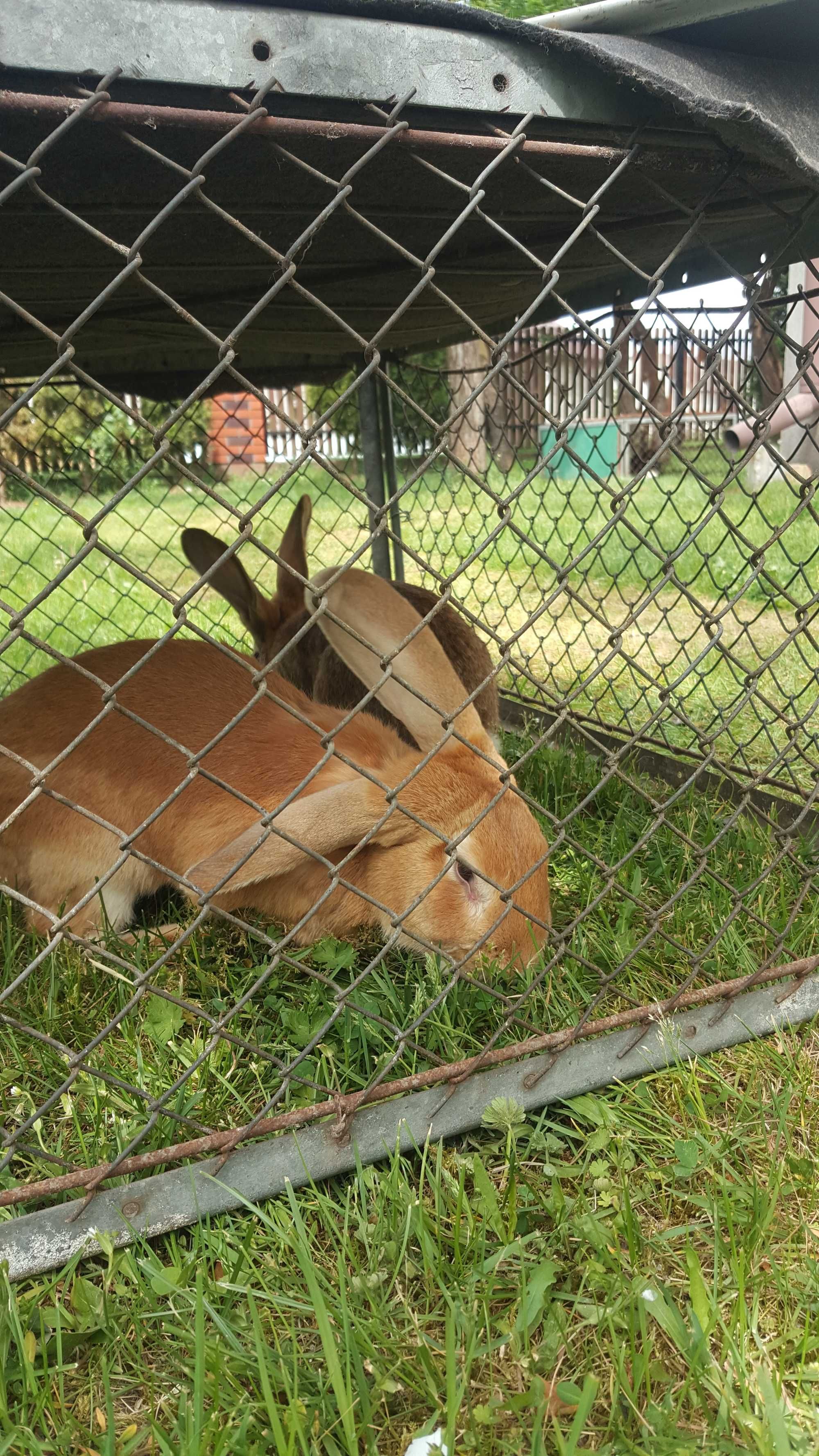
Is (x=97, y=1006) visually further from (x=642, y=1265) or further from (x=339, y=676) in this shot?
(x=339, y=676)

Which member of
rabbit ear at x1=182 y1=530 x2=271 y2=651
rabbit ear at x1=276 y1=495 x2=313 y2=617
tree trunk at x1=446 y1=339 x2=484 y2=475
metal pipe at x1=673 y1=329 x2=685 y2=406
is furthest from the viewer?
tree trunk at x1=446 y1=339 x2=484 y2=475

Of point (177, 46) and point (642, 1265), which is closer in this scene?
point (177, 46)

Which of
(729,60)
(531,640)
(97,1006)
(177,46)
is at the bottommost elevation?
(97,1006)

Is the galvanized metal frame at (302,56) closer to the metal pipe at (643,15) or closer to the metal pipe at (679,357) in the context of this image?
the metal pipe at (643,15)

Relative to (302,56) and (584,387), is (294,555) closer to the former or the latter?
(584,387)

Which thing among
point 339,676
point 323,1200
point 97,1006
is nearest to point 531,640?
point 339,676

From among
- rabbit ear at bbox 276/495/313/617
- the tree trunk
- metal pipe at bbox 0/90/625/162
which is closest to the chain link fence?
metal pipe at bbox 0/90/625/162

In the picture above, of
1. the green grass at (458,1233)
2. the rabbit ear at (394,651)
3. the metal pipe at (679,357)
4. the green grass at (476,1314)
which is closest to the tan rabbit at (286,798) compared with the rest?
the rabbit ear at (394,651)

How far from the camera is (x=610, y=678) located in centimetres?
454

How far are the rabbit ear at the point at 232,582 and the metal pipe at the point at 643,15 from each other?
2187 mm

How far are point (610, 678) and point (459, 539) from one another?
11.6 ft

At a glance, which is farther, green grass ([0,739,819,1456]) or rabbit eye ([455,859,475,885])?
rabbit eye ([455,859,475,885])

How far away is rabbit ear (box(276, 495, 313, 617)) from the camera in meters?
4.20

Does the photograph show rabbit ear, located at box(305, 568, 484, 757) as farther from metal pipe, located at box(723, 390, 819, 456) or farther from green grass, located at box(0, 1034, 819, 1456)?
green grass, located at box(0, 1034, 819, 1456)
